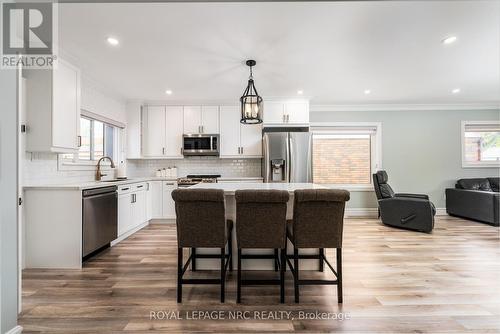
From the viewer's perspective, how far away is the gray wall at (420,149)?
5570 mm

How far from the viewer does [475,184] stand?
17.2 feet

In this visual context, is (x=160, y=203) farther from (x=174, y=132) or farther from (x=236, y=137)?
(x=236, y=137)

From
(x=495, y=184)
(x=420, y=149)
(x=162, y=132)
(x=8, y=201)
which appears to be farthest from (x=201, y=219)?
(x=495, y=184)

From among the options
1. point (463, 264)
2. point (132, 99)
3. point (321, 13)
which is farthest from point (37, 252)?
point (463, 264)

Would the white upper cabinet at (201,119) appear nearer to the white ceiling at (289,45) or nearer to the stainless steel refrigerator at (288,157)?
the white ceiling at (289,45)

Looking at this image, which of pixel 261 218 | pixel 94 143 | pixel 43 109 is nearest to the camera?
pixel 261 218

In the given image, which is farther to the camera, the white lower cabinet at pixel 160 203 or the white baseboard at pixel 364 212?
the white baseboard at pixel 364 212

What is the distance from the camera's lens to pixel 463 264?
2.86m

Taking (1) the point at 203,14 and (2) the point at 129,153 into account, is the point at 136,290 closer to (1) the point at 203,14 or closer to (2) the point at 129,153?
(1) the point at 203,14

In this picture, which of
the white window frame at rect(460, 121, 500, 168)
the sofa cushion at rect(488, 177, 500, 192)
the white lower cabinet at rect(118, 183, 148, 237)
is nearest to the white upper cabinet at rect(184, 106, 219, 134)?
the white lower cabinet at rect(118, 183, 148, 237)

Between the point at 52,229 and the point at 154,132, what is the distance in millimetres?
2895

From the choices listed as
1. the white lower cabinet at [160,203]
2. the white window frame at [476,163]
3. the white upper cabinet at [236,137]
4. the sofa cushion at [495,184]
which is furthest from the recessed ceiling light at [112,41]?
the sofa cushion at [495,184]

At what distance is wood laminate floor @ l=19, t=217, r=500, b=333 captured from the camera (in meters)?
1.78

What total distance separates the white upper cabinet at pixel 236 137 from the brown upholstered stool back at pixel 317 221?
328 centimetres
